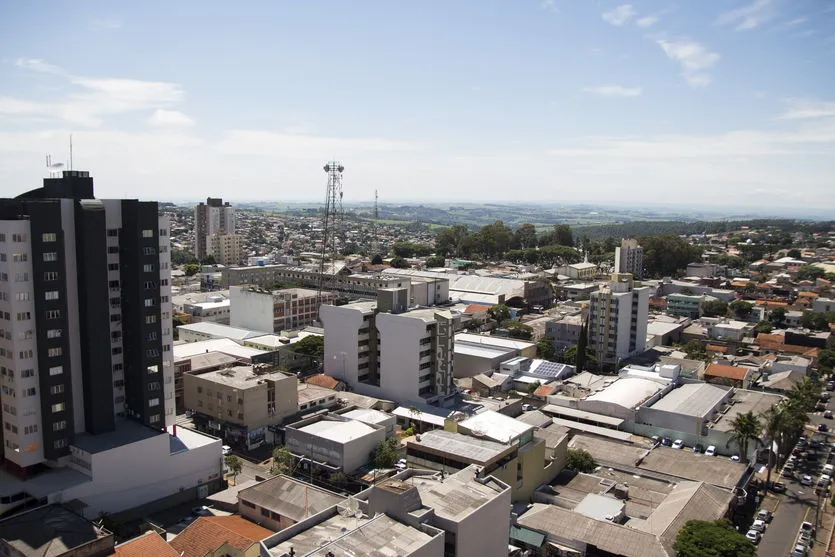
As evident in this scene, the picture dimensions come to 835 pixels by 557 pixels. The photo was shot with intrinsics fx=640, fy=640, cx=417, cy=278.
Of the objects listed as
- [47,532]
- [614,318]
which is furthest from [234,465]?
[614,318]

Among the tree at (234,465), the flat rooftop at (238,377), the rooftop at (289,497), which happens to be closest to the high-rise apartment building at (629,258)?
the flat rooftop at (238,377)

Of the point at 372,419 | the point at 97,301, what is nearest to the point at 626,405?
the point at 372,419

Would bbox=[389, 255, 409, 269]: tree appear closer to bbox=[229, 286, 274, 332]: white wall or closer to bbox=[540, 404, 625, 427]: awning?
bbox=[229, 286, 274, 332]: white wall

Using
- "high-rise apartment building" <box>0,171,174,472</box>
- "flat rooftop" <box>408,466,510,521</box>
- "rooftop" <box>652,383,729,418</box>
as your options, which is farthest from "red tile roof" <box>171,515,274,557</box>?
"rooftop" <box>652,383,729,418</box>

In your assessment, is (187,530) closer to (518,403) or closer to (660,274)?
(518,403)

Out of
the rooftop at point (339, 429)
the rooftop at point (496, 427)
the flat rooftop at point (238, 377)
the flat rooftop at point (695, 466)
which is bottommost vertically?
the flat rooftop at point (695, 466)

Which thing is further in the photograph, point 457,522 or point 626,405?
point 626,405

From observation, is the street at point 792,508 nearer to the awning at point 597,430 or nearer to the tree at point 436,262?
the awning at point 597,430
